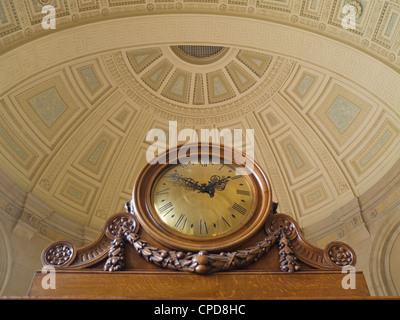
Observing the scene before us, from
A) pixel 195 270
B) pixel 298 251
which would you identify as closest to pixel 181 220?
pixel 195 270

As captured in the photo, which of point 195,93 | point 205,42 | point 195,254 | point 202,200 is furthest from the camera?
point 195,93

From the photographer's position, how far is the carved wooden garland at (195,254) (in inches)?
74.6

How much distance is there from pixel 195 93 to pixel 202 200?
10.2 m

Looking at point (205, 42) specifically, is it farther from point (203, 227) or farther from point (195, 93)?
point (203, 227)

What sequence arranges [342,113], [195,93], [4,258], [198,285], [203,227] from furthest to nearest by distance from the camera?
[195,93] < [342,113] < [4,258] < [203,227] < [198,285]

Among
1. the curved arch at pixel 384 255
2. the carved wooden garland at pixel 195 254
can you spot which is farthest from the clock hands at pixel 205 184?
the curved arch at pixel 384 255

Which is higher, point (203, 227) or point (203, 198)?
point (203, 198)

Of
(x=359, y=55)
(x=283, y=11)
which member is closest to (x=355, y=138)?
(x=359, y=55)

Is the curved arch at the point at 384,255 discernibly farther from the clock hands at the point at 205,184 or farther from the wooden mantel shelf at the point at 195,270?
the clock hands at the point at 205,184

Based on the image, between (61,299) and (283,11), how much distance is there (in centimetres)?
780

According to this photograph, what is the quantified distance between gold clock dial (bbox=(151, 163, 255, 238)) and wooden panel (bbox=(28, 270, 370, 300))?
32cm

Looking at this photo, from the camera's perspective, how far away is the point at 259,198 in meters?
2.24

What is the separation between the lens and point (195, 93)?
480 inches

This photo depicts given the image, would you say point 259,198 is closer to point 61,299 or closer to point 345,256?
point 345,256
